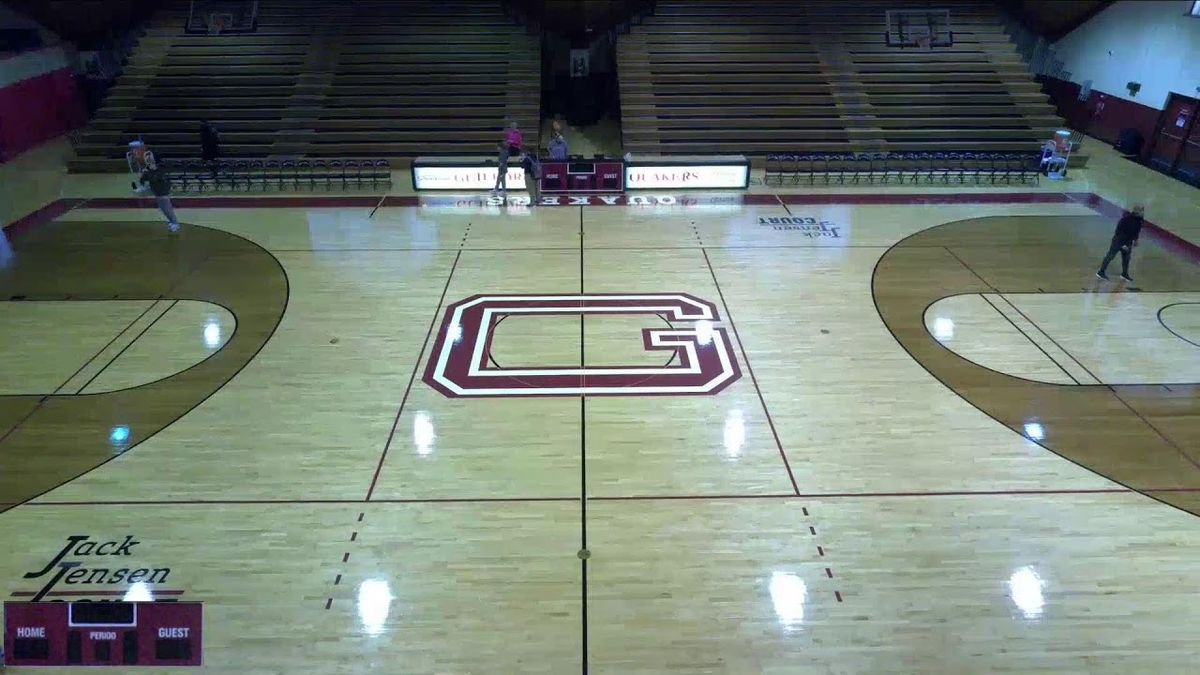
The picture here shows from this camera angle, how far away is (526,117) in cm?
1980

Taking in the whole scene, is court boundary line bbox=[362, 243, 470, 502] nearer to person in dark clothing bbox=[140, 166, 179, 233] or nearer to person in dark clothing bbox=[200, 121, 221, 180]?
person in dark clothing bbox=[140, 166, 179, 233]

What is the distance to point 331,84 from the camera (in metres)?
20.7

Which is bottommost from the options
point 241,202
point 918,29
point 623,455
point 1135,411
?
point 623,455

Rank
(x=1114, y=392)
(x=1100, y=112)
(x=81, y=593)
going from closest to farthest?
1. (x=81, y=593)
2. (x=1114, y=392)
3. (x=1100, y=112)

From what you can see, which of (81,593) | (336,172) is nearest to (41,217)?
(336,172)

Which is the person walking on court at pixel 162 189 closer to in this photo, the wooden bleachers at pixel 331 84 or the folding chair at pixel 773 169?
the wooden bleachers at pixel 331 84

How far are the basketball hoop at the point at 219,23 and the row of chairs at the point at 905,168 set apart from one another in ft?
51.6

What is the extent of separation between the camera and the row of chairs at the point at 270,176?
16.6 meters

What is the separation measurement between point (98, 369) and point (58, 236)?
607 cm

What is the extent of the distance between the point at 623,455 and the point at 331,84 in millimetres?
17010

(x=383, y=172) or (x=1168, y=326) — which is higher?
(x=383, y=172)

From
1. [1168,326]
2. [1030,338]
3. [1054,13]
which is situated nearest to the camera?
[1030,338]

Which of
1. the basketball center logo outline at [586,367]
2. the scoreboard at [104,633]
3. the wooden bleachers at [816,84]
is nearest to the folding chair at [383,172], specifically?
the wooden bleachers at [816,84]

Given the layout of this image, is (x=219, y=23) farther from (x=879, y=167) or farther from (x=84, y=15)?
(x=879, y=167)
